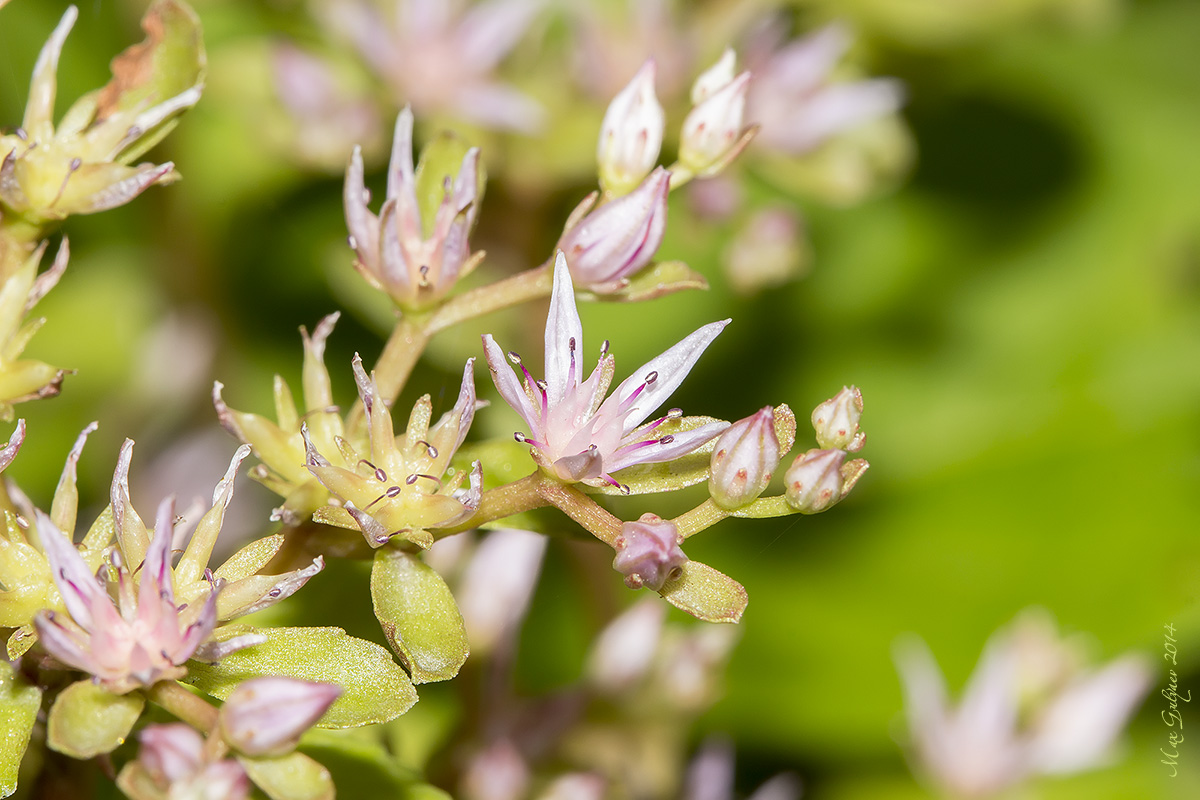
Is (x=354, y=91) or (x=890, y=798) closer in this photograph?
(x=354, y=91)

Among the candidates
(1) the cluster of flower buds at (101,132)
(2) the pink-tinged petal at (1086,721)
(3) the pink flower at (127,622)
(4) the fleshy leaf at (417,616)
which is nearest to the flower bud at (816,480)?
(4) the fleshy leaf at (417,616)

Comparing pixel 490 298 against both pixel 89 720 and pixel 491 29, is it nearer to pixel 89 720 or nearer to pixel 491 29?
pixel 89 720

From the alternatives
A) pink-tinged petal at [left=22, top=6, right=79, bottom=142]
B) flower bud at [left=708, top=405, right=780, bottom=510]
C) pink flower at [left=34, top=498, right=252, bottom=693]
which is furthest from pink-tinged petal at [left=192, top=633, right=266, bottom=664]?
pink-tinged petal at [left=22, top=6, right=79, bottom=142]

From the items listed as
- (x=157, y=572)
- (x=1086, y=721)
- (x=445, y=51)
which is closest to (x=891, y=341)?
(x=1086, y=721)

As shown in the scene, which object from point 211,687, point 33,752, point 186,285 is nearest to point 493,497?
point 211,687

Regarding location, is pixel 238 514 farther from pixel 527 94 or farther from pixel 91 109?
pixel 91 109

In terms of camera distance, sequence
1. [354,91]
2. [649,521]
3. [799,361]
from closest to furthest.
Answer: [649,521] < [354,91] < [799,361]
